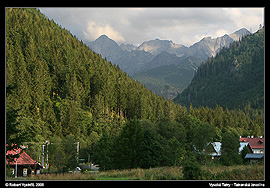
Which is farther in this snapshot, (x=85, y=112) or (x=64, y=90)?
(x=64, y=90)

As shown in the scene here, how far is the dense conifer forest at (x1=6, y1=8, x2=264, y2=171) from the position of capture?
7762cm

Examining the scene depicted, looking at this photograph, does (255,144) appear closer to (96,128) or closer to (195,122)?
(195,122)

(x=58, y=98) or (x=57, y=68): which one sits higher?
(x=57, y=68)

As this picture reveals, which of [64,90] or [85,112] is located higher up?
[64,90]

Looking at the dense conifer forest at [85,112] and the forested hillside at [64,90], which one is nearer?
the dense conifer forest at [85,112]

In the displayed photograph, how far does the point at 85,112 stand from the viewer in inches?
5300

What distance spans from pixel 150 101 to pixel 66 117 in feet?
180

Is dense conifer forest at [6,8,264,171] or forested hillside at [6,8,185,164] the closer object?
dense conifer forest at [6,8,264,171]

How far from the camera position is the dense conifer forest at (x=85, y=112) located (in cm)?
7762
